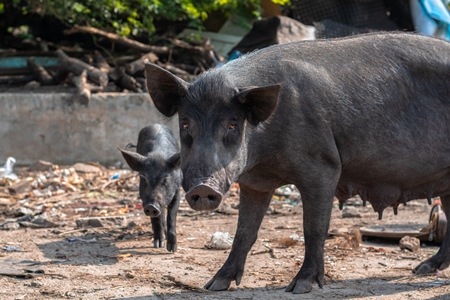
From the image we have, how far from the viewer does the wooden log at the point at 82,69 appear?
36.3 feet

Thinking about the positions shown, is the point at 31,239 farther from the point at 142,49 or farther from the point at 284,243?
the point at 142,49

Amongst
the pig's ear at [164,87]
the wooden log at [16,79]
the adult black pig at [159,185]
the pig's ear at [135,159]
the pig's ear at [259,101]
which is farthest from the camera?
the wooden log at [16,79]

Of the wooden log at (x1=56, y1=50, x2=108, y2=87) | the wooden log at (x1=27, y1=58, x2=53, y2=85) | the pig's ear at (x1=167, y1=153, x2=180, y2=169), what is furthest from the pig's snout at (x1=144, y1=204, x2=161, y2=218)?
the wooden log at (x1=27, y1=58, x2=53, y2=85)

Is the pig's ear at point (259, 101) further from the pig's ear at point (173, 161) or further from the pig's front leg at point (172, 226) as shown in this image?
the pig's ear at point (173, 161)

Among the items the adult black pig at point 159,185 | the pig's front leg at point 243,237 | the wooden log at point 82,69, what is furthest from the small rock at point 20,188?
the pig's front leg at point 243,237

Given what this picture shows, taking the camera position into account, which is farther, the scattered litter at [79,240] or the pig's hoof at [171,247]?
the scattered litter at [79,240]

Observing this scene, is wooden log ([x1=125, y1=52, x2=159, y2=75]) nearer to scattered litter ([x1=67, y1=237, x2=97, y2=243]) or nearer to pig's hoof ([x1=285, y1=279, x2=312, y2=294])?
scattered litter ([x1=67, y1=237, x2=97, y2=243])

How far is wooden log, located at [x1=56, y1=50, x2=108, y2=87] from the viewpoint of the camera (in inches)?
435

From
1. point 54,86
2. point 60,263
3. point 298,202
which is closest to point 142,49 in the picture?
point 54,86

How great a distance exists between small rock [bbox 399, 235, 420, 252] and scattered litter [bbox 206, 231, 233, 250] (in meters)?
1.42

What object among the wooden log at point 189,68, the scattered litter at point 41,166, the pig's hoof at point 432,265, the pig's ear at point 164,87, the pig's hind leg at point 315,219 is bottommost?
the scattered litter at point 41,166

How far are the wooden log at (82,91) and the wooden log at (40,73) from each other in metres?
0.82

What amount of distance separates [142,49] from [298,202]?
14.4 ft

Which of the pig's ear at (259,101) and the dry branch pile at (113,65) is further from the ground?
the pig's ear at (259,101)
